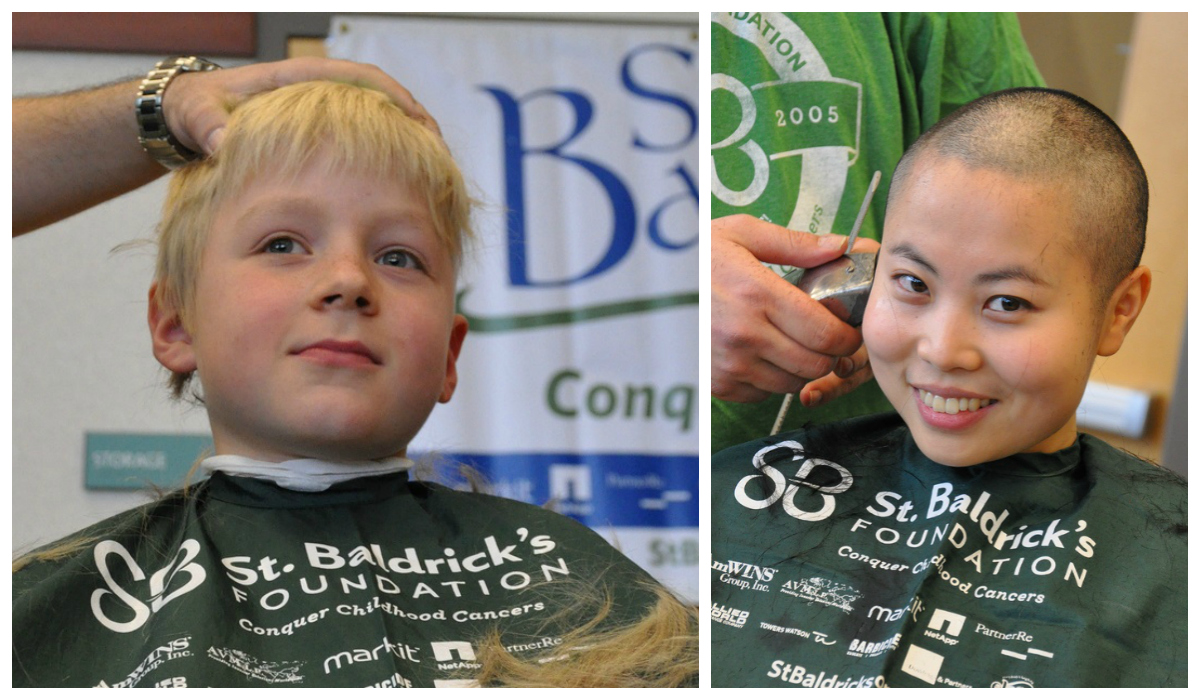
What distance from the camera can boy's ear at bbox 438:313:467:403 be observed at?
3.55 feet

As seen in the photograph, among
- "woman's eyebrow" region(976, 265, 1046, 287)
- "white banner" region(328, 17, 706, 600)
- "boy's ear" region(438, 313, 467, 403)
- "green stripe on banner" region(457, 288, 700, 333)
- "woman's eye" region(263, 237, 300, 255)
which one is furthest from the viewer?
"green stripe on banner" region(457, 288, 700, 333)

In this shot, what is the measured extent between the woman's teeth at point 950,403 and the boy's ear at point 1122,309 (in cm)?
12

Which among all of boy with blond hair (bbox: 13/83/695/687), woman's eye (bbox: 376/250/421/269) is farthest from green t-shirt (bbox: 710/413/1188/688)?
woman's eye (bbox: 376/250/421/269)

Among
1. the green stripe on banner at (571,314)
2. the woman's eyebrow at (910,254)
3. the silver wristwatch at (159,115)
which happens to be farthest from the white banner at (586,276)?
the woman's eyebrow at (910,254)

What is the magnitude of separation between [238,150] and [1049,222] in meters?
0.77

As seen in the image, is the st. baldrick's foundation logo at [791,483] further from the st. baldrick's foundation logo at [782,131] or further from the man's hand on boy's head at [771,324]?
the st. baldrick's foundation logo at [782,131]

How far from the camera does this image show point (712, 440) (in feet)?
3.56

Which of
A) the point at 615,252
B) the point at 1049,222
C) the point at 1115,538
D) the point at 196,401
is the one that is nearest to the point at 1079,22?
the point at 1049,222

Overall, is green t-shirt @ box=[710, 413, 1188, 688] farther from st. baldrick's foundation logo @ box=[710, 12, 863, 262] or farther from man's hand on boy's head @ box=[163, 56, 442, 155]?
man's hand on boy's head @ box=[163, 56, 442, 155]

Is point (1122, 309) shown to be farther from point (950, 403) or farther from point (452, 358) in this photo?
point (452, 358)

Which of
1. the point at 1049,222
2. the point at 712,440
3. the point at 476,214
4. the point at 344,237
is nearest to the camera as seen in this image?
the point at 1049,222

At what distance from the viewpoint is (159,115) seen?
1031mm

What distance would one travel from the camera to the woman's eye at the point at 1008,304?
0.87 meters

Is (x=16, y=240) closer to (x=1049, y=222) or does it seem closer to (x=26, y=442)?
(x=26, y=442)
